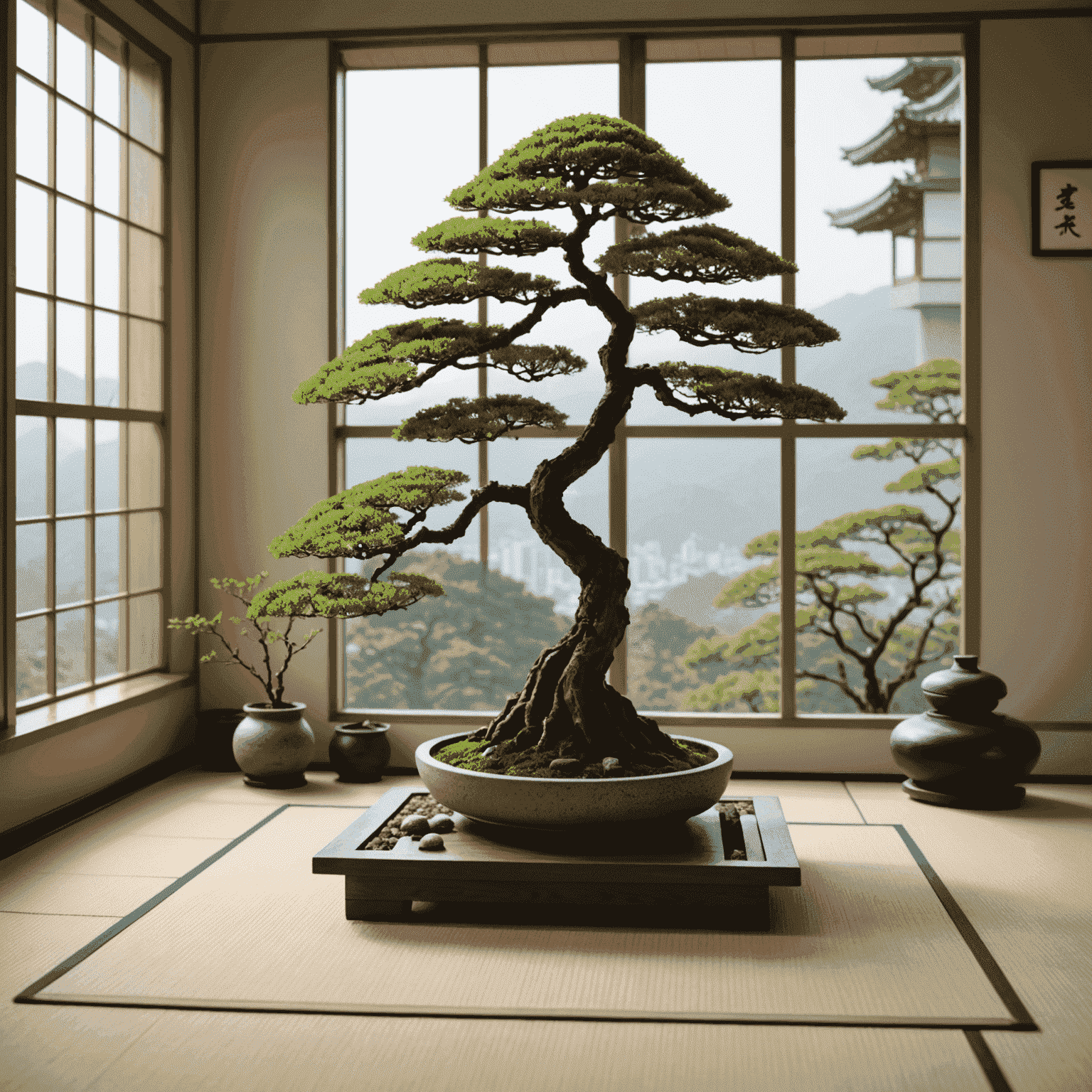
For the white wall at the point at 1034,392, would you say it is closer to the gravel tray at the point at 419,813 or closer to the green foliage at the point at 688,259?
the gravel tray at the point at 419,813

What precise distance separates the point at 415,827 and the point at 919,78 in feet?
38.3

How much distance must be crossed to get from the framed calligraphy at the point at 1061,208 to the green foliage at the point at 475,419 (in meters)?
2.71

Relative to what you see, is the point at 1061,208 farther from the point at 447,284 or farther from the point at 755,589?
the point at 447,284

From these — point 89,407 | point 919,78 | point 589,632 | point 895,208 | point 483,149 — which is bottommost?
point 589,632

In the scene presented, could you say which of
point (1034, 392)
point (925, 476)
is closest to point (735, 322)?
point (1034, 392)

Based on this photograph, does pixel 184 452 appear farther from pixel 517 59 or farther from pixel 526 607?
pixel 526 607

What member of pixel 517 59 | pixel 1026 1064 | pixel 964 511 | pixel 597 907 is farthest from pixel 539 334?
pixel 1026 1064

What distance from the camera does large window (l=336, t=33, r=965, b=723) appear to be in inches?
309

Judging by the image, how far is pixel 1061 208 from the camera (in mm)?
4922

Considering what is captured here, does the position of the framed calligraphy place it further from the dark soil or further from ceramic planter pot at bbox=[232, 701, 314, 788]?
ceramic planter pot at bbox=[232, 701, 314, 788]

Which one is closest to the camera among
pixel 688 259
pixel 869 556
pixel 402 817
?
pixel 688 259

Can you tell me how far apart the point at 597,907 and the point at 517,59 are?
12.9 ft

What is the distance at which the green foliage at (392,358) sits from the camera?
3340 millimetres

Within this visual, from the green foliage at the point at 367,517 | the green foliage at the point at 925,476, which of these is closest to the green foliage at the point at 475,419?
the green foliage at the point at 367,517
